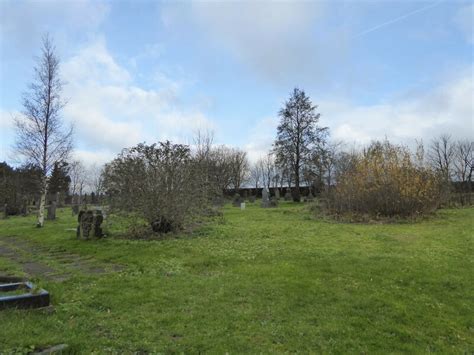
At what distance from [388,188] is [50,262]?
13.7 meters

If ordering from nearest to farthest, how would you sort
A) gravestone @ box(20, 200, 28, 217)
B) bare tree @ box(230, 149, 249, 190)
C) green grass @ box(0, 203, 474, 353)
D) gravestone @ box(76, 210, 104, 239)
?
green grass @ box(0, 203, 474, 353), gravestone @ box(76, 210, 104, 239), gravestone @ box(20, 200, 28, 217), bare tree @ box(230, 149, 249, 190)

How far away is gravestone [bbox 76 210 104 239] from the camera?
10.8 metres

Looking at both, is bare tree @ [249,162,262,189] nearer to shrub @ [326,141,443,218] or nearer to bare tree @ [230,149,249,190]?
bare tree @ [230,149,249,190]

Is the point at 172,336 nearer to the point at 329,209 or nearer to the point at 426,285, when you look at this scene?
the point at 426,285

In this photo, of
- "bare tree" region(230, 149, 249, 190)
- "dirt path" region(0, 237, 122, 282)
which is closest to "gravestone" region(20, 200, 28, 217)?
"dirt path" region(0, 237, 122, 282)

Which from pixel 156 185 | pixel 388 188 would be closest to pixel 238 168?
pixel 388 188

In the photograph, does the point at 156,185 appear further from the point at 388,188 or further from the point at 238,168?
the point at 238,168

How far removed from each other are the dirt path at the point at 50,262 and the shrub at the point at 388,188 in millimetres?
11834

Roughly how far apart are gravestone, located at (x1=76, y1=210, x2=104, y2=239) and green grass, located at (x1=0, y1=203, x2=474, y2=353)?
201 cm

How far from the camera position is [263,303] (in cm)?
475

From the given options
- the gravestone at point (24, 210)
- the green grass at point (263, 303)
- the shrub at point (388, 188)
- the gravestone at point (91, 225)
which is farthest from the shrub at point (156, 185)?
the gravestone at point (24, 210)

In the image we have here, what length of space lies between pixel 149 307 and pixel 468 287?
4.65 m

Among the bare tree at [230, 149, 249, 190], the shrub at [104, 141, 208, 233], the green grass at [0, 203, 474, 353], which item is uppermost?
the bare tree at [230, 149, 249, 190]

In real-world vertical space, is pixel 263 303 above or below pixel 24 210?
below
